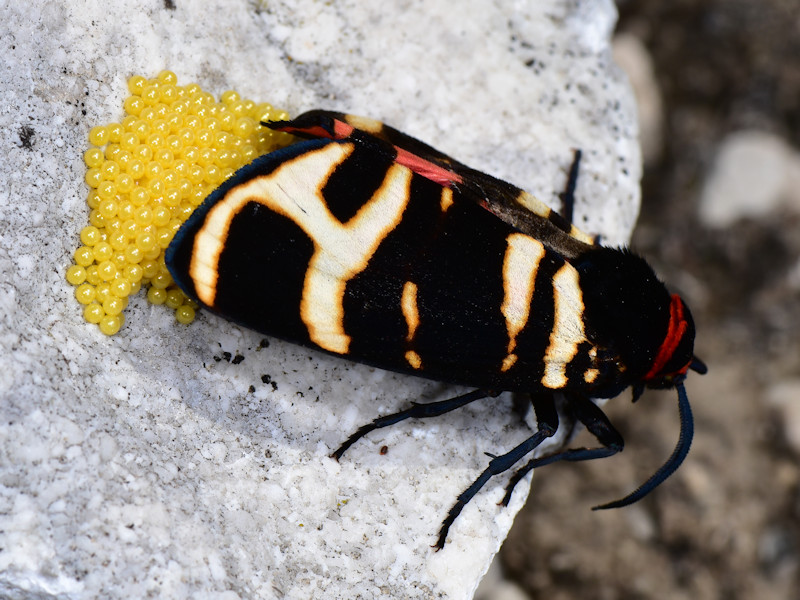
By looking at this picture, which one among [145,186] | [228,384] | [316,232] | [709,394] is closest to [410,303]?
[316,232]

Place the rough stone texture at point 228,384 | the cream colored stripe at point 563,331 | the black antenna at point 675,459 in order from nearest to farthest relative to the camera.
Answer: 1. the rough stone texture at point 228,384
2. the cream colored stripe at point 563,331
3. the black antenna at point 675,459

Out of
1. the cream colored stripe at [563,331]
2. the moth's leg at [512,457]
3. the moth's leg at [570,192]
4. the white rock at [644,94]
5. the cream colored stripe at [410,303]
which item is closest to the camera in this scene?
the cream colored stripe at [410,303]

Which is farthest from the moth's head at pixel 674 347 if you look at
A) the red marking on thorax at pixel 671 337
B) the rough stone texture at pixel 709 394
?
the rough stone texture at pixel 709 394

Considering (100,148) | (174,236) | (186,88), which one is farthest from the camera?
(186,88)

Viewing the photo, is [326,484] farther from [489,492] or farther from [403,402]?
[489,492]

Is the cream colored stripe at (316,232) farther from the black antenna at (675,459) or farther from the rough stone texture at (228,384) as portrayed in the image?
the black antenna at (675,459)

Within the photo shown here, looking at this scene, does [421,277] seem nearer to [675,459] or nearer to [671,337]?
[671,337]

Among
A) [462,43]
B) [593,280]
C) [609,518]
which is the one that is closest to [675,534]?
[609,518]
